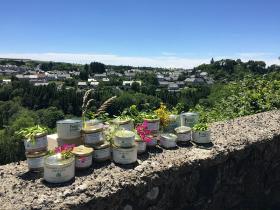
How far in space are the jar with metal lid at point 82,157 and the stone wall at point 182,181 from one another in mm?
62

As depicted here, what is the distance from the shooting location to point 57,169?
2814 millimetres

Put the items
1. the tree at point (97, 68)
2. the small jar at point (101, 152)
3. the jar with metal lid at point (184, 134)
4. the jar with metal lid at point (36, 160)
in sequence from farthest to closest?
the tree at point (97, 68)
the jar with metal lid at point (184, 134)
the small jar at point (101, 152)
the jar with metal lid at point (36, 160)

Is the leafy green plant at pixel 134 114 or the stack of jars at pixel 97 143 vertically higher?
the leafy green plant at pixel 134 114

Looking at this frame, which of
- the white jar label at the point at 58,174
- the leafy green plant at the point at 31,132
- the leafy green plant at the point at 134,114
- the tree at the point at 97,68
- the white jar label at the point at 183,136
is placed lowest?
the tree at the point at 97,68

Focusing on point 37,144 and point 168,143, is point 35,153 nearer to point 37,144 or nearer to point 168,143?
point 37,144

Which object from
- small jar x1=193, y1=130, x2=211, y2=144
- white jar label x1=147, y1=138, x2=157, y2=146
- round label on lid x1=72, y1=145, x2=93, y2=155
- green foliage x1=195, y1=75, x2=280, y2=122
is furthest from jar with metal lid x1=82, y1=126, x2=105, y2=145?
green foliage x1=195, y1=75, x2=280, y2=122

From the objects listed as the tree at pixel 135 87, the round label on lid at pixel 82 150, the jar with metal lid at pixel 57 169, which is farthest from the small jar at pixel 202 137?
the tree at pixel 135 87

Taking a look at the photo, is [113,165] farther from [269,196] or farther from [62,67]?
[62,67]

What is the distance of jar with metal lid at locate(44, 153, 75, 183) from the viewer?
9.21 feet

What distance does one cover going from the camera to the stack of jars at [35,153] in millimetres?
2994

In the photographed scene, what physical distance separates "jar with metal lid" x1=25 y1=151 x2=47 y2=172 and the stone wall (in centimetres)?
7

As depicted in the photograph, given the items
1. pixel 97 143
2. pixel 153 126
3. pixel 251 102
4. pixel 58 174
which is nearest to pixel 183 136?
pixel 153 126

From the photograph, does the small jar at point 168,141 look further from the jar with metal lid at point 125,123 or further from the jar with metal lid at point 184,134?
the jar with metal lid at point 125,123

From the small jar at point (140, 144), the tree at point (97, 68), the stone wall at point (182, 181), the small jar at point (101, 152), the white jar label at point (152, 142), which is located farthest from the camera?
the tree at point (97, 68)
